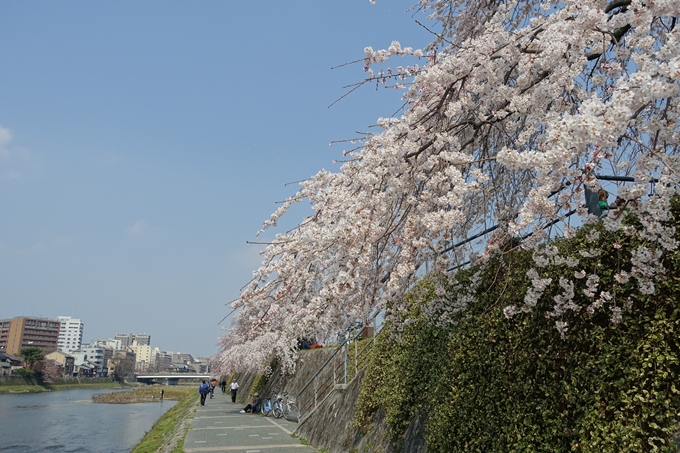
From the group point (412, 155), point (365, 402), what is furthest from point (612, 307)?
point (365, 402)

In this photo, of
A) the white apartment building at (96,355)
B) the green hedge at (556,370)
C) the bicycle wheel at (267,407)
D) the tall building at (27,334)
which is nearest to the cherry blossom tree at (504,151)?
the green hedge at (556,370)

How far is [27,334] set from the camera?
5408 inches

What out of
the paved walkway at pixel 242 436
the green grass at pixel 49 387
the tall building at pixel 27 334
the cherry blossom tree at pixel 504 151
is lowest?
the green grass at pixel 49 387

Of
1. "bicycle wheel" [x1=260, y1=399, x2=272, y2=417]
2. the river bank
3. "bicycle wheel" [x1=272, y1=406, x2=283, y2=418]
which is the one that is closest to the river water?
"bicycle wheel" [x1=260, y1=399, x2=272, y2=417]

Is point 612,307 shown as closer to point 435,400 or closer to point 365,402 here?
point 435,400

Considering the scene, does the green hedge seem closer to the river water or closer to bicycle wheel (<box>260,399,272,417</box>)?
bicycle wheel (<box>260,399,272,417</box>)

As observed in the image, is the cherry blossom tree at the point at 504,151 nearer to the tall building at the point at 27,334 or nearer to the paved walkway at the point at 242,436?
the paved walkway at the point at 242,436

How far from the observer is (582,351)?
369 cm

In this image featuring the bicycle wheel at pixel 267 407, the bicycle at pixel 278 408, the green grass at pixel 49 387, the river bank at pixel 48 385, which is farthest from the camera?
the river bank at pixel 48 385

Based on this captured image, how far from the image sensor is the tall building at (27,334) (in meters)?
134

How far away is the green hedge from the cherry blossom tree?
18 centimetres

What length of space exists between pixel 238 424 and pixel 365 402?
9.27m

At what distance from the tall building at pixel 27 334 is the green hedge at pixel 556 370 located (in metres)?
148

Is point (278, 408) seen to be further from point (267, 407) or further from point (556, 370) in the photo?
point (556, 370)
